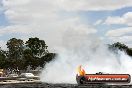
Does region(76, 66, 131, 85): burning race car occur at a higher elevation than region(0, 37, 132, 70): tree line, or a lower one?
lower

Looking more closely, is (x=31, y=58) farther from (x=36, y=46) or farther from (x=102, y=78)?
(x=102, y=78)

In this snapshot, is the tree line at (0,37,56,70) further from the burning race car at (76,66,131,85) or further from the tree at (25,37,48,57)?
the burning race car at (76,66,131,85)

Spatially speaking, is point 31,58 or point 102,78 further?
point 31,58

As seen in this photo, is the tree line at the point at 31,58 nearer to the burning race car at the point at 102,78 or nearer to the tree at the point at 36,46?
the tree at the point at 36,46

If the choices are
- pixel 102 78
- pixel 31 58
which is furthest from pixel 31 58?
pixel 102 78

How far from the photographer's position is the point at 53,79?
290ft

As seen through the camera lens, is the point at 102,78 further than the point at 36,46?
No

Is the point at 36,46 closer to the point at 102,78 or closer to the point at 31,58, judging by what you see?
the point at 31,58

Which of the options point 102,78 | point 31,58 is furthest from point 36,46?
point 102,78

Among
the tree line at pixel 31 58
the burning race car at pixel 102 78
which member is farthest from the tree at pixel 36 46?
the burning race car at pixel 102 78

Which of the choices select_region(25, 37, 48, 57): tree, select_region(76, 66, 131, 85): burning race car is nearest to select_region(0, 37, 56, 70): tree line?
select_region(25, 37, 48, 57): tree

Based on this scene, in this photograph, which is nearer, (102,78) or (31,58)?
(102,78)

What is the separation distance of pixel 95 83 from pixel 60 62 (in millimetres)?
30084

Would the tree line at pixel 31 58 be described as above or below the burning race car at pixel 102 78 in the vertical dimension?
above
